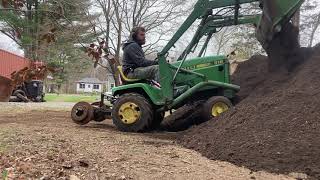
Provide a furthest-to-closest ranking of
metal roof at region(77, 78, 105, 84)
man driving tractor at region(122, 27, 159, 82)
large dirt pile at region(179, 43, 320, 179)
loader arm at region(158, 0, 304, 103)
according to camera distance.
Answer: metal roof at region(77, 78, 105, 84), man driving tractor at region(122, 27, 159, 82), loader arm at region(158, 0, 304, 103), large dirt pile at region(179, 43, 320, 179)

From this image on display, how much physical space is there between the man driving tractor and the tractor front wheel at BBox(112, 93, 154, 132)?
419 millimetres

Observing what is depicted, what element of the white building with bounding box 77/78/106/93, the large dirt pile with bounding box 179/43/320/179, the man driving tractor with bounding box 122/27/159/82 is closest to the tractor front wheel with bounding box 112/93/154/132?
the man driving tractor with bounding box 122/27/159/82

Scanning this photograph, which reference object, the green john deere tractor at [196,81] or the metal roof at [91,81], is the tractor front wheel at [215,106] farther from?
the metal roof at [91,81]

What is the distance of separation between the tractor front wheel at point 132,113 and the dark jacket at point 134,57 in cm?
59

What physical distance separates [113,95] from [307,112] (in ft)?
13.7

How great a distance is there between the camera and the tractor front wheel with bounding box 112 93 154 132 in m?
8.92

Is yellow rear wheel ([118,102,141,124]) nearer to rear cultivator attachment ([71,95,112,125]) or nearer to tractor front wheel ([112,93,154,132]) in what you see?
tractor front wheel ([112,93,154,132])

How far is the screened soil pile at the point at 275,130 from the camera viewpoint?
5.78 metres


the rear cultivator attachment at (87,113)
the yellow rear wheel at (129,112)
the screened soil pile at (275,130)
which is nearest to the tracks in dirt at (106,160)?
Result: the screened soil pile at (275,130)

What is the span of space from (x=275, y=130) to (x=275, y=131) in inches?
1.2

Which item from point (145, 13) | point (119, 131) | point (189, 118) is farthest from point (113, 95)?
point (145, 13)

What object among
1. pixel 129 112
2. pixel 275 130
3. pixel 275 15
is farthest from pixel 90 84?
pixel 275 130

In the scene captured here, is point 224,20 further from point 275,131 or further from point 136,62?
point 275,131

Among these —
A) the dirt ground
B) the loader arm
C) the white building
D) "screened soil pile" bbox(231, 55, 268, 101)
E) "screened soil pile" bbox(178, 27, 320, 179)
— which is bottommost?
the dirt ground
